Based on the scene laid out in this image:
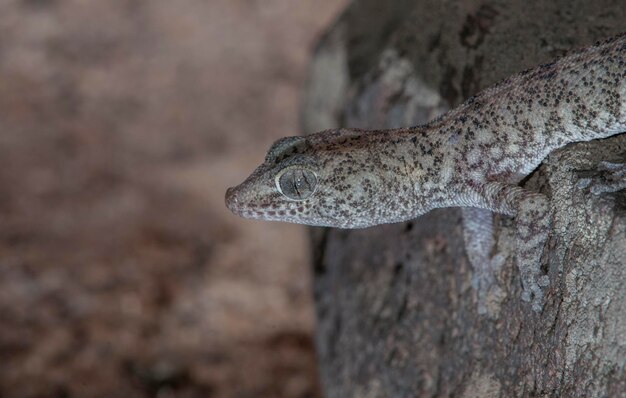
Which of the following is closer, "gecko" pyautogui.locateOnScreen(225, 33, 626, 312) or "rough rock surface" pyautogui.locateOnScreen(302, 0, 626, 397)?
"rough rock surface" pyautogui.locateOnScreen(302, 0, 626, 397)

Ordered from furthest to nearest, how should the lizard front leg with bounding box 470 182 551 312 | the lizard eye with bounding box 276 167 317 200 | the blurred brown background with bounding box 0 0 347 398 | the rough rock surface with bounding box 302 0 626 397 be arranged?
the blurred brown background with bounding box 0 0 347 398 → the lizard eye with bounding box 276 167 317 200 → the lizard front leg with bounding box 470 182 551 312 → the rough rock surface with bounding box 302 0 626 397

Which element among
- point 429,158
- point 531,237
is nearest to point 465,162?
point 429,158

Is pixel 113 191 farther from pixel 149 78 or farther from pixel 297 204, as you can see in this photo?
pixel 297 204

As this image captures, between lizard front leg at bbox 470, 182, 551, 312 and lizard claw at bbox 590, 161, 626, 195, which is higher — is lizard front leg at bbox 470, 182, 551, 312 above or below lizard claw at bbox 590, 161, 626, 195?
below

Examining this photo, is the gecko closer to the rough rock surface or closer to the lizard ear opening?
the lizard ear opening

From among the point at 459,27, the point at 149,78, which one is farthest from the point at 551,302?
the point at 149,78

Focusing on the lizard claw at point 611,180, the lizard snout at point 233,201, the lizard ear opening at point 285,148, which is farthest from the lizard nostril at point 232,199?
the lizard claw at point 611,180

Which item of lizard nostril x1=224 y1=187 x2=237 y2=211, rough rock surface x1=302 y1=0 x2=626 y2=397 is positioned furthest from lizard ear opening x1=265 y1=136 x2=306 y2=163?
rough rock surface x1=302 y1=0 x2=626 y2=397

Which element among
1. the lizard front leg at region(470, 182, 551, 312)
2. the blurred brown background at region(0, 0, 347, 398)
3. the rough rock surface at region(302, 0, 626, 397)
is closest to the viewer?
the rough rock surface at region(302, 0, 626, 397)
